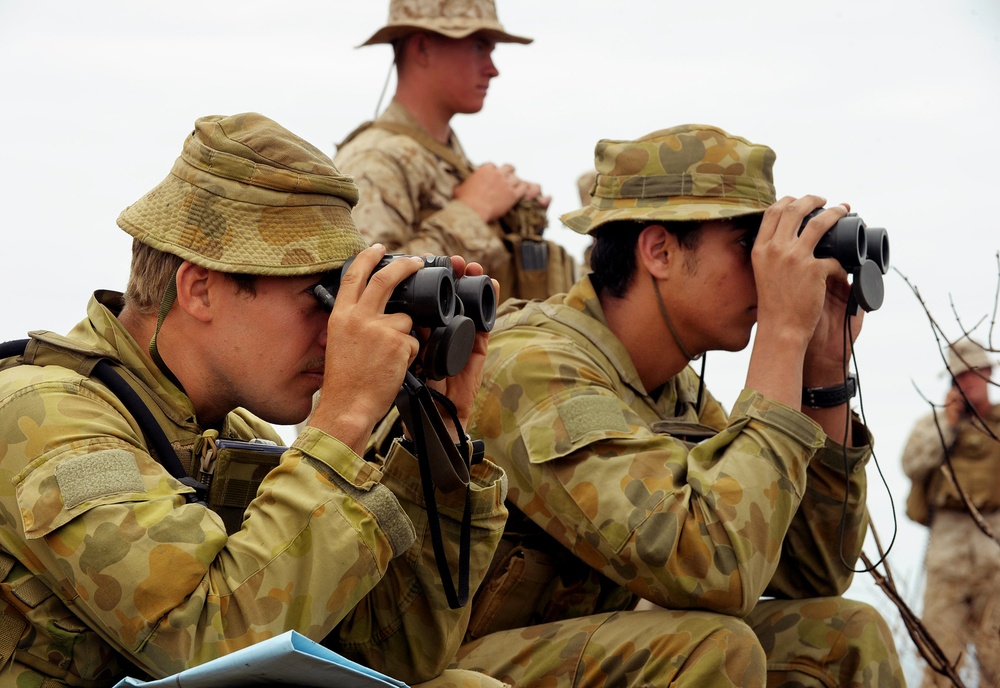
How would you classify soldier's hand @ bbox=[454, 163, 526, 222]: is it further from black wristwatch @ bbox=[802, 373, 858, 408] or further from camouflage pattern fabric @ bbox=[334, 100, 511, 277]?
Answer: black wristwatch @ bbox=[802, 373, 858, 408]

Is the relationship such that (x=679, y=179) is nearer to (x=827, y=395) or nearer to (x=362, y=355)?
(x=827, y=395)

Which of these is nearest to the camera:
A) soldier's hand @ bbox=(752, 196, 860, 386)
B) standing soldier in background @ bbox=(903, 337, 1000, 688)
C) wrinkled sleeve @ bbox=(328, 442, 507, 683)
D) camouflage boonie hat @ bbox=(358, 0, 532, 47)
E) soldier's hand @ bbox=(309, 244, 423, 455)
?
soldier's hand @ bbox=(309, 244, 423, 455)

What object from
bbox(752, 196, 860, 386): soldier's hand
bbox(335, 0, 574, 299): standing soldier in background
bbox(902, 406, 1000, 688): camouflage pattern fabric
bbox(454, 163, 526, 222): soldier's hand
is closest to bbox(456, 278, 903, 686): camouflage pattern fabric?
bbox(752, 196, 860, 386): soldier's hand

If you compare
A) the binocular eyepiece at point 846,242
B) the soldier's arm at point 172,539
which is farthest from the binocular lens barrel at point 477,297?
the binocular eyepiece at point 846,242

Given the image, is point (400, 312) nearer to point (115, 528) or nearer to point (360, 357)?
point (360, 357)

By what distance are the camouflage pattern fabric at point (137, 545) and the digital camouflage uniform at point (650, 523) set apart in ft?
2.61

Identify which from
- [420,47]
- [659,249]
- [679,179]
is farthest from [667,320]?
[420,47]

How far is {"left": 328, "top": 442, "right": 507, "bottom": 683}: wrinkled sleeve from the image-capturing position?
2.81m

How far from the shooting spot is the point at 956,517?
356 inches

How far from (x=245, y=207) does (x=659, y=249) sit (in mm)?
1358

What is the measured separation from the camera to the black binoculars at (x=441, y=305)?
2.51m

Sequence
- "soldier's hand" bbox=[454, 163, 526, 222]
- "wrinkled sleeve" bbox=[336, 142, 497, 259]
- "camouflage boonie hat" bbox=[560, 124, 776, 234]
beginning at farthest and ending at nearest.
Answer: "soldier's hand" bbox=[454, 163, 526, 222] → "wrinkled sleeve" bbox=[336, 142, 497, 259] → "camouflage boonie hat" bbox=[560, 124, 776, 234]

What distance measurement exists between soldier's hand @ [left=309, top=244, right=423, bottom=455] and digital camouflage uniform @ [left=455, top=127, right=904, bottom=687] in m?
0.80

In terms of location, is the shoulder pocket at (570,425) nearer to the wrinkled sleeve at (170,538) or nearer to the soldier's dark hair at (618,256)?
the soldier's dark hair at (618,256)
